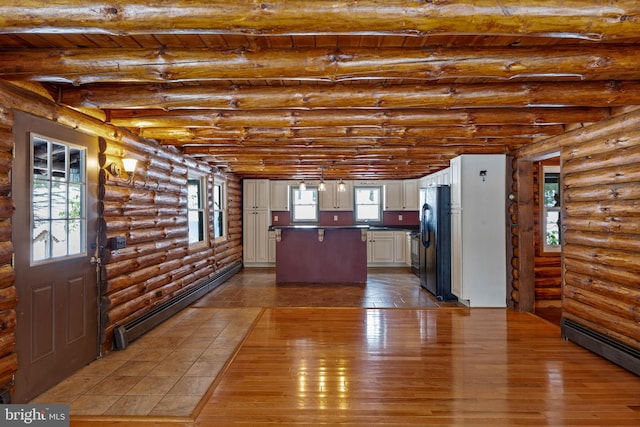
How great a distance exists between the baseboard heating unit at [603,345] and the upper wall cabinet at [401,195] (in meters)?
6.08

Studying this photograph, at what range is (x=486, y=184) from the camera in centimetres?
611

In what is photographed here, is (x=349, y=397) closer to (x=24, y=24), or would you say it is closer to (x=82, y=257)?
(x=82, y=257)

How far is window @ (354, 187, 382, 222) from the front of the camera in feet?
35.0

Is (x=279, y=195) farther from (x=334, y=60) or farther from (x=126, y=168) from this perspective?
(x=334, y=60)

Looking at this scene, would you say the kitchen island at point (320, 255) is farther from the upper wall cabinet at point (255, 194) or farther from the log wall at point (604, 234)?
the log wall at point (604, 234)

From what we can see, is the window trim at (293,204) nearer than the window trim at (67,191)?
No

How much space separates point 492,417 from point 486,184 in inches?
160

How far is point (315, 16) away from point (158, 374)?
332cm

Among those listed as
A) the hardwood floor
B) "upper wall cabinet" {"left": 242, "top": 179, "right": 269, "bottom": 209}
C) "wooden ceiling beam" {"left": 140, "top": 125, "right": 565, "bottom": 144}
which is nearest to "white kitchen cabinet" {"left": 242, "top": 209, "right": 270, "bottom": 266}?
"upper wall cabinet" {"left": 242, "top": 179, "right": 269, "bottom": 209}

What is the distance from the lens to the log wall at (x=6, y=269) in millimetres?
2782

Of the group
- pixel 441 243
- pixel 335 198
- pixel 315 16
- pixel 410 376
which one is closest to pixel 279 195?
pixel 335 198

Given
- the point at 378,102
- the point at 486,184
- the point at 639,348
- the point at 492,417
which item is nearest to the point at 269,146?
the point at 378,102

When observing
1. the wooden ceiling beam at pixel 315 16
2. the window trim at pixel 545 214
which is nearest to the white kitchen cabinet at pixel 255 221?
the window trim at pixel 545 214

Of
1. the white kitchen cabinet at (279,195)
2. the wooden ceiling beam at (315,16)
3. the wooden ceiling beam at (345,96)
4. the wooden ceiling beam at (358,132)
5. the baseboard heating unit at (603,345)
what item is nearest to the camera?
the wooden ceiling beam at (315,16)
